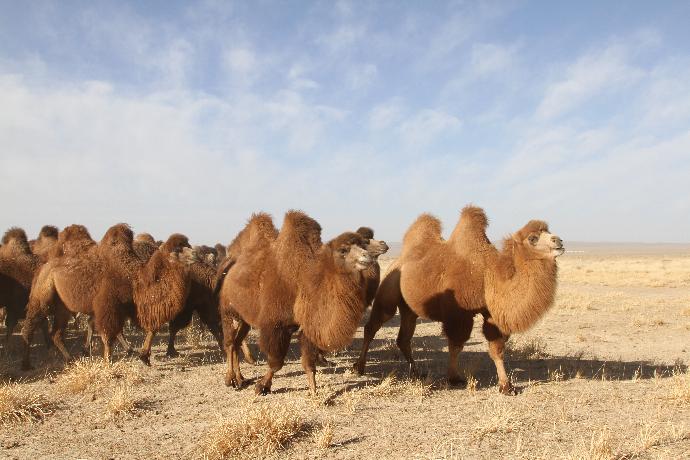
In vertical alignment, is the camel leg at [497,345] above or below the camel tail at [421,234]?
below

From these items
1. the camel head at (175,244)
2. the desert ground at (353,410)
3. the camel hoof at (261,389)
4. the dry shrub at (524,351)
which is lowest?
the dry shrub at (524,351)

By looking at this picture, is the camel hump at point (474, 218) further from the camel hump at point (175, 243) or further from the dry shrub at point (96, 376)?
the dry shrub at point (96, 376)

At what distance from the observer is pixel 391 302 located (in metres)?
8.77

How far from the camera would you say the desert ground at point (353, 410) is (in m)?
5.04

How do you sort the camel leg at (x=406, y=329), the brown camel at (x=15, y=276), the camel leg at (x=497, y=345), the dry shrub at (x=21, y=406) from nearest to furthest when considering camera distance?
the dry shrub at (x=21, y=406), the camel leg at (x=497, y=345), the camel leg at (x=406, y=329), the brown camel at (x=15, y=276)

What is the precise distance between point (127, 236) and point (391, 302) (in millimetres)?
5228

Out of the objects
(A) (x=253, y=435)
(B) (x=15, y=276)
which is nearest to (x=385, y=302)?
(A) (x=253, y=435)

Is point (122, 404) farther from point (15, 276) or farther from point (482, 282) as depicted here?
point (15, 276)

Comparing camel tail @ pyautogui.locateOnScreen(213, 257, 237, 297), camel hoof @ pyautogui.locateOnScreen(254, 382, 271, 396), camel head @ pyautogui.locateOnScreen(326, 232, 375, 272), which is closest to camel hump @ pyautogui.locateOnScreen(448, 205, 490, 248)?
camel head @ pyautogui.locateOnScreen(326, 232, 375, 272)

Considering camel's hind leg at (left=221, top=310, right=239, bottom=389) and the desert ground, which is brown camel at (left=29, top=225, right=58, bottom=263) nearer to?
the desert ground

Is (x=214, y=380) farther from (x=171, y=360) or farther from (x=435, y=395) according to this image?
(x=435, y=395)

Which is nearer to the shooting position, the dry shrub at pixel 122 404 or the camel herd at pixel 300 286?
the dry shrub at pixel 122 404

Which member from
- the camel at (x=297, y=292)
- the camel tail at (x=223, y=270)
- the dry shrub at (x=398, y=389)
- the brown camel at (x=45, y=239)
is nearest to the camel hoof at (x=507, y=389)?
the dry shrub at (x=398, y=389)

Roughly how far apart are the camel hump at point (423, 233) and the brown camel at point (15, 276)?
25.2ft
